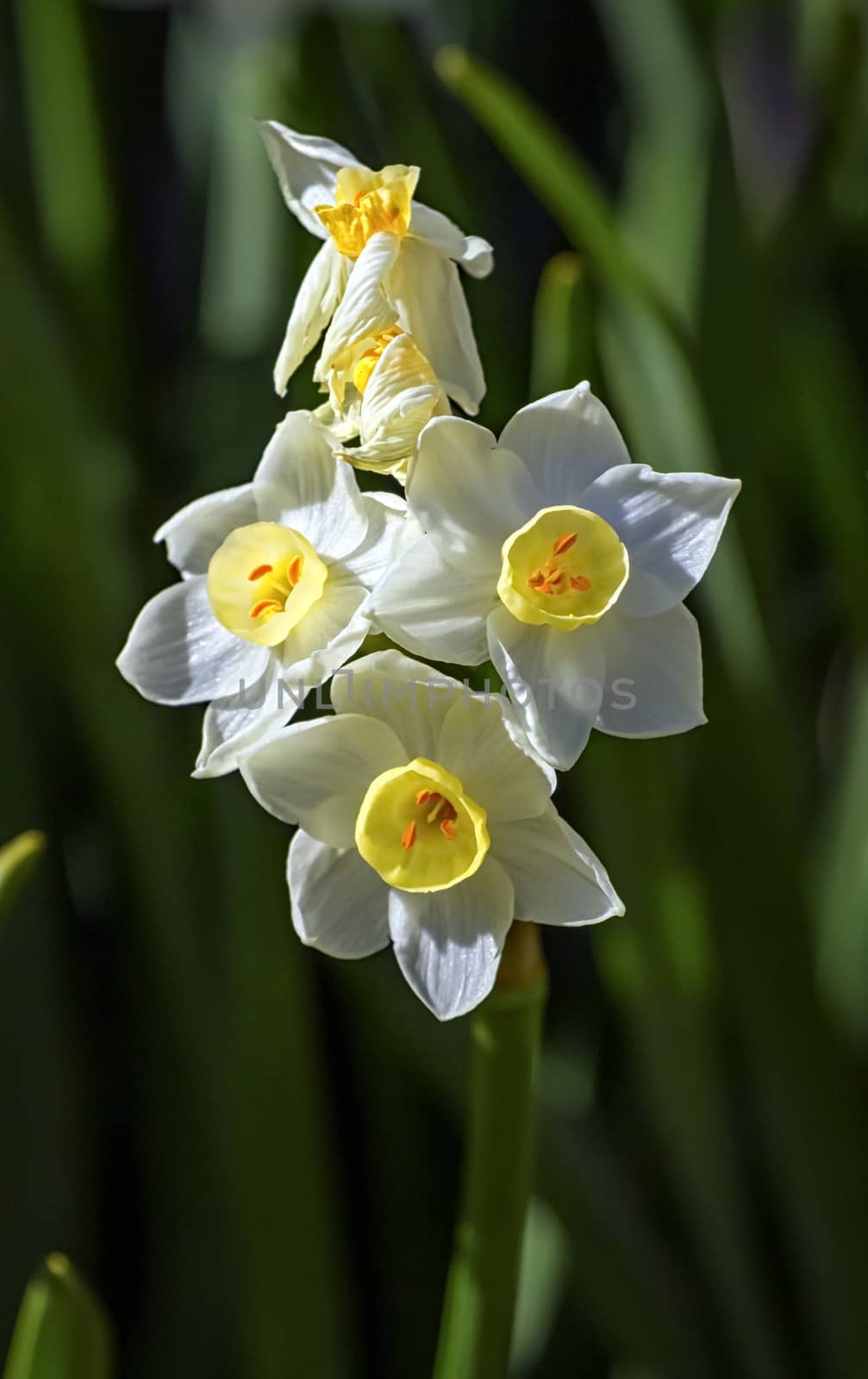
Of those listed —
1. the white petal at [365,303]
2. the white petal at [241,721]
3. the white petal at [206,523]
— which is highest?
the white petal at [365,303]

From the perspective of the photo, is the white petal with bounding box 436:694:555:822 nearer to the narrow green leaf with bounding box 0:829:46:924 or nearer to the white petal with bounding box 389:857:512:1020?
the white petal with bounding box 389:857:512:1020

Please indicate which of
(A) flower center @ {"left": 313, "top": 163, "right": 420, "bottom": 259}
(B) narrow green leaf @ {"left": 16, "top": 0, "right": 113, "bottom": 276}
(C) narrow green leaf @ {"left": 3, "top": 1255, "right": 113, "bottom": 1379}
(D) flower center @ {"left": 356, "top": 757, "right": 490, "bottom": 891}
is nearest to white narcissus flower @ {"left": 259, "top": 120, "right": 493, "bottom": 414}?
(A) flower center @ {"left": 313, "top": 163, "right": 420, "bottom": 259}

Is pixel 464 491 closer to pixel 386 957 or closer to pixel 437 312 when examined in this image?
pixel 437 312

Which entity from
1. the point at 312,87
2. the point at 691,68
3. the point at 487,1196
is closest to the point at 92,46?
the point at 312,87

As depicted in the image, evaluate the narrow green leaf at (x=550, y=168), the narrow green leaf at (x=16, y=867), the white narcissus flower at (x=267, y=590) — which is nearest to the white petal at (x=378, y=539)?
the white narcissus flower at (x=267, y=590)

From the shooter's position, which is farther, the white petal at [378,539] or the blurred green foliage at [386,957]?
the blurred green foliage at [386,957]

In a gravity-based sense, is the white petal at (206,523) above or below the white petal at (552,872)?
above

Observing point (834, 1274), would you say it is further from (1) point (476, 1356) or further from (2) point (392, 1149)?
(1) point (476, 1356)

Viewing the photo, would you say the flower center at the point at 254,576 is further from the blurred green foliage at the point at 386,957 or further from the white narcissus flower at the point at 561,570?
the blurred green foliage at the point at 386,957
